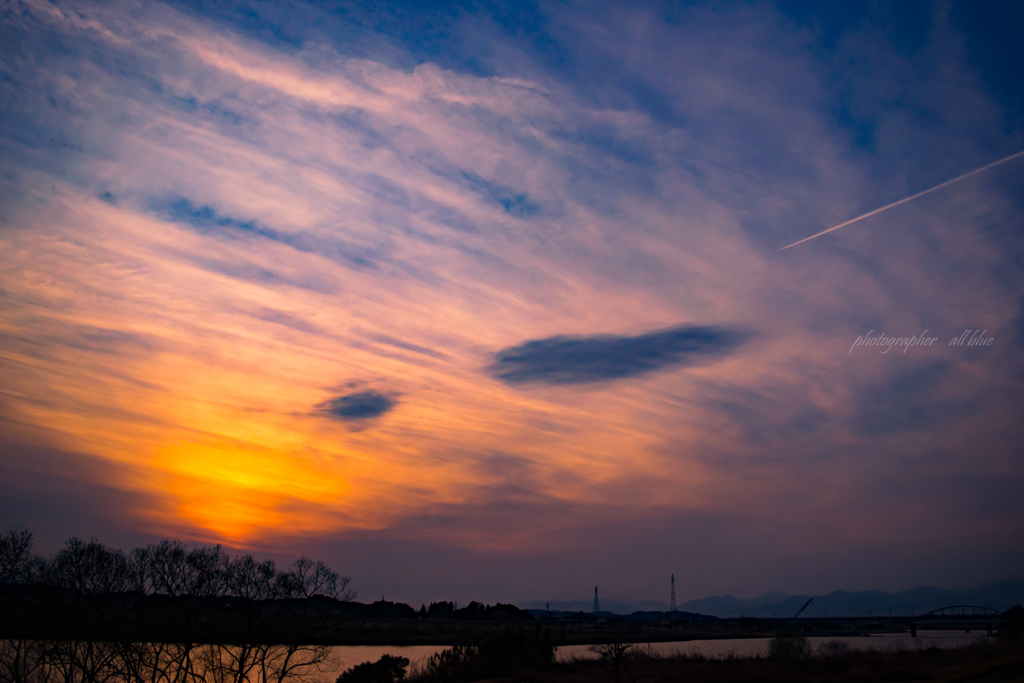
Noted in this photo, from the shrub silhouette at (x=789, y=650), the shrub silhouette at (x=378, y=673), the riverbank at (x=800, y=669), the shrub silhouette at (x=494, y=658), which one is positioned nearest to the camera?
the riverbank at (x=800, y=669)

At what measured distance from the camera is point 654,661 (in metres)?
75.1

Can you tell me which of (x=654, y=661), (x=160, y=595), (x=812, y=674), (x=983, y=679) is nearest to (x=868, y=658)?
(x=812, y=674)

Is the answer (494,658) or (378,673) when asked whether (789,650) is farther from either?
(378,673)

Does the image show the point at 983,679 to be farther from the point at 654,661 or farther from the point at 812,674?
the point at 654,661

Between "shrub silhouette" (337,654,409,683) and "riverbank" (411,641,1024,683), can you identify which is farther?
"shrub silhouette" (337,654,409,683)

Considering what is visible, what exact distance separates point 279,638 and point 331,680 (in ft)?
31.2

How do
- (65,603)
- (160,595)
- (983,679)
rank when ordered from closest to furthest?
(983,679) < (65,603) < (160,595)

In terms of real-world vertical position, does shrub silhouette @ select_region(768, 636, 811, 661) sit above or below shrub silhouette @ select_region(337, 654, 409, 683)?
above

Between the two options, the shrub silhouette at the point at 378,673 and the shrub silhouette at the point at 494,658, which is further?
the shrub silhouette at the point at 494,658

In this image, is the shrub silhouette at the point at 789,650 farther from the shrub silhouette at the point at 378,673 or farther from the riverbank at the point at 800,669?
the shrub silhouette at the point at 378,673

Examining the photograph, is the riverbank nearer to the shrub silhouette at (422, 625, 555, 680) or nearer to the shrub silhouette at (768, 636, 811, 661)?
the shrub silhouette at (768, 636, 811, 661)

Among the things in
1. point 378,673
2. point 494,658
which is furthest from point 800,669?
point 378,673

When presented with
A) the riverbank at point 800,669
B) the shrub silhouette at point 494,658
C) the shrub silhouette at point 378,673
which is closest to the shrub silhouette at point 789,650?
the riverbank at point 800,669

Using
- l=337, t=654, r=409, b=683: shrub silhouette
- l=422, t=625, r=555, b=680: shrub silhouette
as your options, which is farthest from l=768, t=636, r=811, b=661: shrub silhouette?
l=337, t=654, r=409, b=683: shrub silhouette
